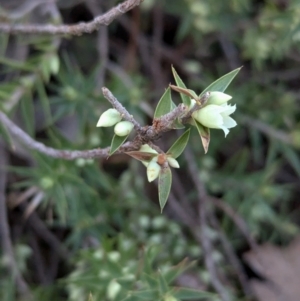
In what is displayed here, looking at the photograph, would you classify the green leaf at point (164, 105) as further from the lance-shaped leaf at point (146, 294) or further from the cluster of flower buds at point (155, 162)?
Result: the lance-shaped leaf at point (146, 294)

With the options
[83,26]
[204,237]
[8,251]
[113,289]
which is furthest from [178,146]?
[8,251]

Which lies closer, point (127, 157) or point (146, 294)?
point (146, 294)

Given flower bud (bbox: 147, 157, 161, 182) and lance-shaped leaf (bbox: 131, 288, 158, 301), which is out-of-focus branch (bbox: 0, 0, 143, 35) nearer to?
flower bud (bbox: 147, 157, 161, 182)


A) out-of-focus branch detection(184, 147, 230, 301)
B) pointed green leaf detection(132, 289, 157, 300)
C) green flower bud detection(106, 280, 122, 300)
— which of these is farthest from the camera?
out-of-focus branch detection(184, 147, 230, 301)

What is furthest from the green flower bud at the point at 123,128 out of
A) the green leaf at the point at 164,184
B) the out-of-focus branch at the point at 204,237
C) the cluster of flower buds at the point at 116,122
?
the out-of-focus branch at the point at 204,237

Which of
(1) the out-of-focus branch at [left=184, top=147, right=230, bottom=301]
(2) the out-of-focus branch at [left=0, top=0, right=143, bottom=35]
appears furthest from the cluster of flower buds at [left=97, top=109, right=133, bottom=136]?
(1) the out-of-focus branch at [left=184, top=147, right=230, bottom=301]

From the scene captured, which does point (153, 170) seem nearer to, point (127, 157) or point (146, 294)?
point (146, 294)

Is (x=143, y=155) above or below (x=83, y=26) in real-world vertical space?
below
